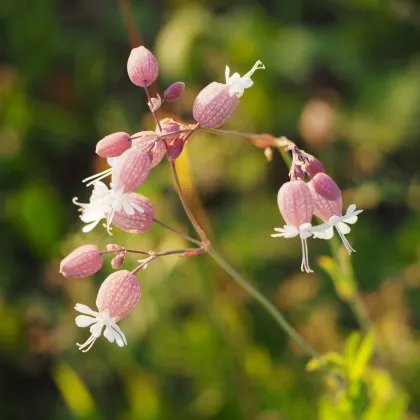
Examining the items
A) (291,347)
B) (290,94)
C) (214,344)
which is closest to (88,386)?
(214,344)

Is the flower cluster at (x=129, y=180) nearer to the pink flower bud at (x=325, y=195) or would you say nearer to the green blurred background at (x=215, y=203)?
the pink flower bud at (x=325, y=195)

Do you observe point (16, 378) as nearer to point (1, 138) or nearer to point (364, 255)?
point (1, 138)

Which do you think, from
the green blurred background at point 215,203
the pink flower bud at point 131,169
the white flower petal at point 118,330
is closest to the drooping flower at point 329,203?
the pink flower bud at point 131,169

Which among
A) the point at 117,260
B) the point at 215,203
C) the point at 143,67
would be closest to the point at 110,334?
the point at 117,260

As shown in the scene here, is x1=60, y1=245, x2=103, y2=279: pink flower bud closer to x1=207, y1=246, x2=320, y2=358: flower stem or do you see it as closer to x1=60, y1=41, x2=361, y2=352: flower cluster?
x1=60, y1=41, x2=361, y2=352: flower cluster

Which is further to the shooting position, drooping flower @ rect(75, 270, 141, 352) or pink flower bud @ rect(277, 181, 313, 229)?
drooping flower @ rect(75, 270, 141, 352)

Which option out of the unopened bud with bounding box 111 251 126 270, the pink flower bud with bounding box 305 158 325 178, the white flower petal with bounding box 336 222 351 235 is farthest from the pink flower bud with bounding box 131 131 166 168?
the white flower petal with bounding box 336 222 351 235
